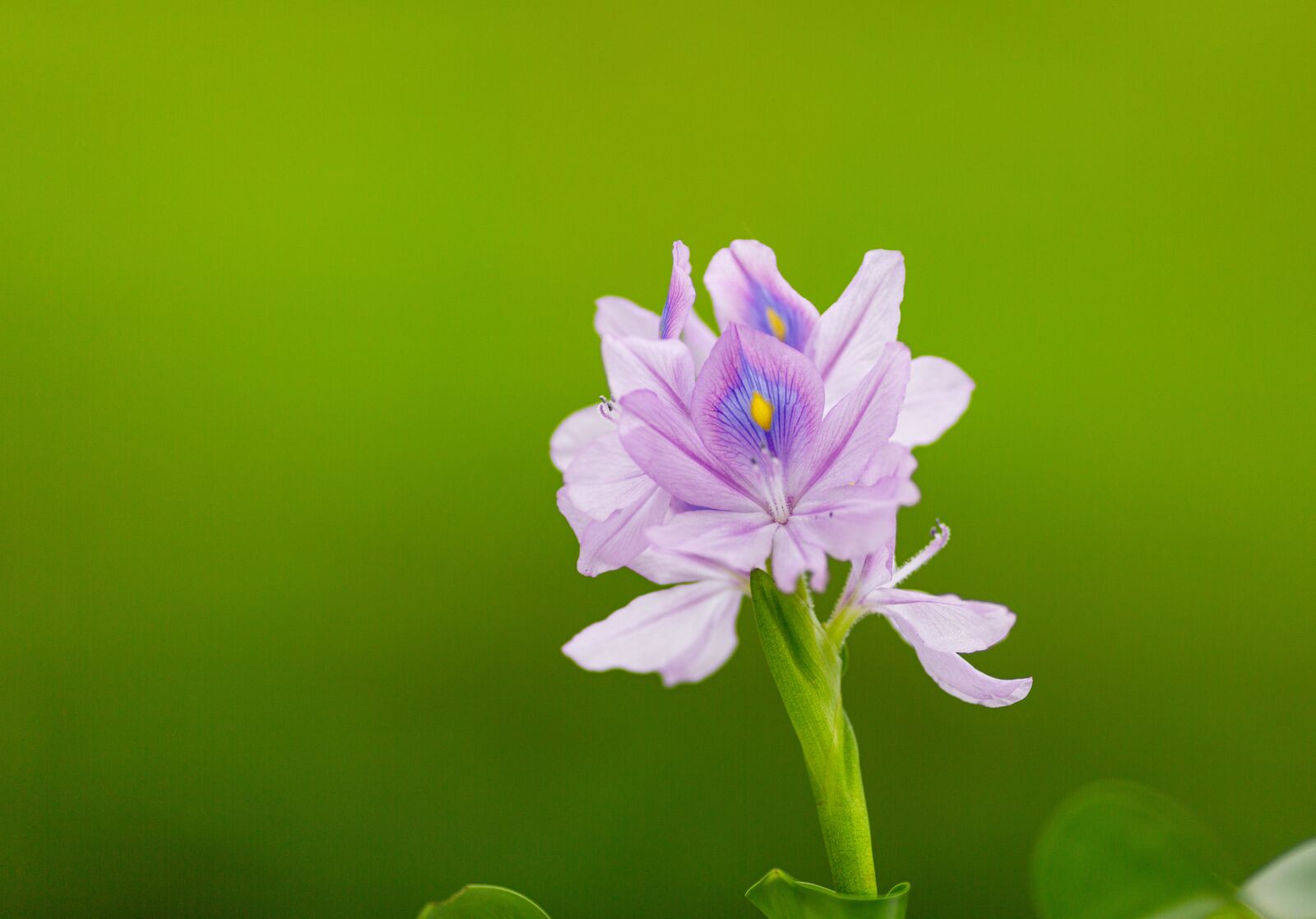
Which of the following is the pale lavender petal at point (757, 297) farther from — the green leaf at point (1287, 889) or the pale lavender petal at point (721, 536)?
the green leaf at point (1287, 889)

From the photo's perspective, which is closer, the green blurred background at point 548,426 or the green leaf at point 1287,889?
the green leaf at point 1287,889

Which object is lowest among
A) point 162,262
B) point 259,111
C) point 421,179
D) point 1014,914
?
point 1014,914

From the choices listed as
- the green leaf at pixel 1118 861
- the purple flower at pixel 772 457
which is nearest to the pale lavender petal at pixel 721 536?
the purple flower at pixel 772 457

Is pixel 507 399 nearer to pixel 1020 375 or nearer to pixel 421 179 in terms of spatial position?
pixel 421 179

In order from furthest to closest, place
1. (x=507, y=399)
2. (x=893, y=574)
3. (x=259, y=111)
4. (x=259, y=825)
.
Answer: (x=259, y=111) → (x=507, y=399) → (x=259, y=825) → (x=893, y=574)

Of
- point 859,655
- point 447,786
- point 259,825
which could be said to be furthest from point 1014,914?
point 259,825

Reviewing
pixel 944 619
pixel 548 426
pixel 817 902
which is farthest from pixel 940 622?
pixel 548 426
